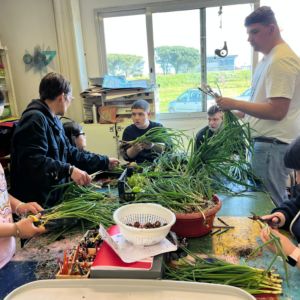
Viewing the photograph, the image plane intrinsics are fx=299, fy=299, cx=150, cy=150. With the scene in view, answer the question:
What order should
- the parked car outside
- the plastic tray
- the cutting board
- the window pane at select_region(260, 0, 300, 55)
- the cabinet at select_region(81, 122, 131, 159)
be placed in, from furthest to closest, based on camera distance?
the parked car outside, the cabinet at select_region(81, 122, 131, 159), the window pane at select_region(260, 0, 300, 55), the cutting board, the plastic tray

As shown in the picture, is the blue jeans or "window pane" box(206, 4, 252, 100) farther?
"window pane" box(206, 4, 252, 100)

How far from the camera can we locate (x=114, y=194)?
5.22 feet

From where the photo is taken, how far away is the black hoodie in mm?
1654

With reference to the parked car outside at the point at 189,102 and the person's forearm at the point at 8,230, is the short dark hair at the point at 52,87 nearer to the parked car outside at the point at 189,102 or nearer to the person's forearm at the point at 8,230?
the person's forearm at the point at 8,230

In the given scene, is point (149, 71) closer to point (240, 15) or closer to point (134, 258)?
point (240, 15)

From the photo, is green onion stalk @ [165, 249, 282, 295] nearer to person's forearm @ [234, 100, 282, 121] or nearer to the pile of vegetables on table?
the pile of vegetables on table

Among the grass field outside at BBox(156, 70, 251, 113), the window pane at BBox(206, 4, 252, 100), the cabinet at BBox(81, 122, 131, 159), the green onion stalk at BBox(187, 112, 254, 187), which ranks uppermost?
the window pane at BBox(206, 4, 252, 100)

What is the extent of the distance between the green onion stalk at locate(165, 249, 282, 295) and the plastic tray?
7cm

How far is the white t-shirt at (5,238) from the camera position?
1.16 metres

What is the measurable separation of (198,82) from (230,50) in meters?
0.54

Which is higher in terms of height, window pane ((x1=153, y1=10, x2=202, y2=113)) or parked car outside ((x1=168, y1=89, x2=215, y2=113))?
window pane ((x1=153, y1=10, x2=202, y2=113))

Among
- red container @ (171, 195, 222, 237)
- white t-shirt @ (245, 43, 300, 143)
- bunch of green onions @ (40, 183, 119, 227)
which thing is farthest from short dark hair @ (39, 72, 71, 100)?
white t-shirt @ (245, 43, 300, 143)

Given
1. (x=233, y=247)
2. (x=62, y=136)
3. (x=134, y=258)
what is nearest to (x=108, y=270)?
(x=134, y=258)

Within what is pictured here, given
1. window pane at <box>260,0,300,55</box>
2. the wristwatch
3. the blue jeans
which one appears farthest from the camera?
window pane at <box>260,0,300,55</box>
